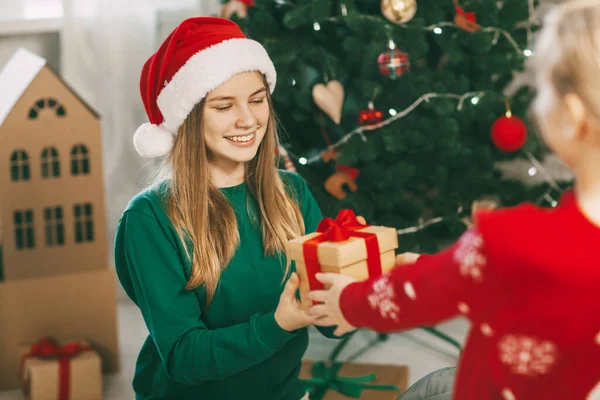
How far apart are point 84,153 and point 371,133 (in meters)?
1.01

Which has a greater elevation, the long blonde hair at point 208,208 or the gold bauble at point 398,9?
the gold bauble at point 398,9

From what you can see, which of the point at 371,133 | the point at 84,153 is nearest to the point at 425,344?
the point at 371,133

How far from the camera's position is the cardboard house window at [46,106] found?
8.54 ft

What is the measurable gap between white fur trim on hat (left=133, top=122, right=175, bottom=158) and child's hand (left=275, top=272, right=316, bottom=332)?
46cm

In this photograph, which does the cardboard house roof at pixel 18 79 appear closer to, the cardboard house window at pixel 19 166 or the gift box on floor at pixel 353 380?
the cardboard house window at pixel 19 166

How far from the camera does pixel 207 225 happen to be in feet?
4.67

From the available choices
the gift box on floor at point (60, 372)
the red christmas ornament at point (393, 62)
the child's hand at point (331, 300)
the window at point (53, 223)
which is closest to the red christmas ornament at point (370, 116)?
the red christmas ornament at point (393, 62)

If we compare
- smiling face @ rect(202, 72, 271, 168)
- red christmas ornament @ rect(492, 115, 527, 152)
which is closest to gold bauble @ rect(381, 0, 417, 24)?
red christmas ornament @ rect(492, 115, 527, 152)

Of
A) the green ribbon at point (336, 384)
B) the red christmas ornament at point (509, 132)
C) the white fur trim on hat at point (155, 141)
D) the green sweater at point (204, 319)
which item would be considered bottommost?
the green ribbon at point (336, 384)

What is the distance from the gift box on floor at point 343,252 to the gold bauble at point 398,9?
4.89ft

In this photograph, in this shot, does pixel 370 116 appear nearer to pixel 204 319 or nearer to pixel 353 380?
pixel 353 380

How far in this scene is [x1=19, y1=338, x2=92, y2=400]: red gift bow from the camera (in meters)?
2.44

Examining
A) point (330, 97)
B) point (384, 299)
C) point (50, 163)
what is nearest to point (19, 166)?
point (50, 163)

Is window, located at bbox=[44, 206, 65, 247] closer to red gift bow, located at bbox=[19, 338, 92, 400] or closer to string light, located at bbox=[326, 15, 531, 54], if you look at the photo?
red gift bow, located at bbox=[19, 338, 92, 400]
